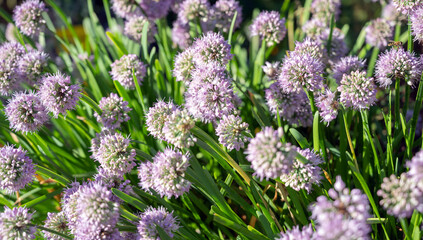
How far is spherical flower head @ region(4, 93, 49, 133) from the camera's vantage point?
148 cm

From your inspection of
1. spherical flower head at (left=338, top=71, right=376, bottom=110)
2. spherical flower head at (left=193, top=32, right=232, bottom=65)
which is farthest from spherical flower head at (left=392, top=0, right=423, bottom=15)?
spherical flower head at (left=193, top=32, right=232, bottom=65)

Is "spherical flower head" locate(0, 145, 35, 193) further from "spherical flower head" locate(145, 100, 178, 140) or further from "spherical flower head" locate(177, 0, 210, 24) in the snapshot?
"spherical flower head" locate(177, 0, 210, 24)

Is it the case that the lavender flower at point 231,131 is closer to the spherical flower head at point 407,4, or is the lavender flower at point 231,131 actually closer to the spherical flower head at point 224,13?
the spherical flower head at point 407,4

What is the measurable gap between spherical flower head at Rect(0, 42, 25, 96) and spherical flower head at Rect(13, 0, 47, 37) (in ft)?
0.59

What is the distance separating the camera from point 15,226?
1.20 meters

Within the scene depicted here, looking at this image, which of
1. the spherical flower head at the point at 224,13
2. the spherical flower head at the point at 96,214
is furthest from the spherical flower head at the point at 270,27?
the spherical flower head at the point at 96,214

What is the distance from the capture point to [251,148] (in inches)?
39.1

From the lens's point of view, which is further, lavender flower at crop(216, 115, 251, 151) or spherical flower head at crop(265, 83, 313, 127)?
spherical flower head at crop(265, 83, 313, 127)

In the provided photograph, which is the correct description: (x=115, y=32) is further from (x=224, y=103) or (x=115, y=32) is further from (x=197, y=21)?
(x=224, y=103)

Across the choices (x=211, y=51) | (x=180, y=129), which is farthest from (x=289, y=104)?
(x=180, y=129)

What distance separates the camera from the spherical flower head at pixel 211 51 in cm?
146

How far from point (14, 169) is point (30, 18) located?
0.97 metres

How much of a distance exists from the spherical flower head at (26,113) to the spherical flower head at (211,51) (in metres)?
0.65

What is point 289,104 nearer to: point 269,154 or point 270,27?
point 270,27
